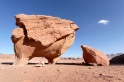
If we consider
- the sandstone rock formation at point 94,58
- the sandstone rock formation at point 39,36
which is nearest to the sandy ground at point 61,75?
the sandstone rock formation at point 94,58

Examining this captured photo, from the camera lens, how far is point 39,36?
1606 cm

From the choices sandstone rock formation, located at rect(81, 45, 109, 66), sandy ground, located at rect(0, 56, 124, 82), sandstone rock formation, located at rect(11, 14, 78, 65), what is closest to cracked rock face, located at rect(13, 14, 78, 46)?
sandstone rock formation, located at rect(11, 14, 78, 65)

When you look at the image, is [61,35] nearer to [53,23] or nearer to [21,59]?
[53,23]

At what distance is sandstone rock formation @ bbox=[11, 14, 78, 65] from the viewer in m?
15.8

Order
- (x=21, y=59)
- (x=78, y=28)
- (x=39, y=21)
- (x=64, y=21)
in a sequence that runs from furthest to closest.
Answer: (x=78, y=28)
(x=64, y=21)
(x=39, y=21)
(x=21, y=59)

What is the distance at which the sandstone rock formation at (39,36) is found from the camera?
51.7ft

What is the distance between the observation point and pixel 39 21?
55.2 feet

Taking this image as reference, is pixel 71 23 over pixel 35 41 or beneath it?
over

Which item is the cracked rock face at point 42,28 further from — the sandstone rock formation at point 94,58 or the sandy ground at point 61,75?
the sandy ground at point 61,75

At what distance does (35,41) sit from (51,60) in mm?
4398

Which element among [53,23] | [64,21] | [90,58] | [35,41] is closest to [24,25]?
[35,41]

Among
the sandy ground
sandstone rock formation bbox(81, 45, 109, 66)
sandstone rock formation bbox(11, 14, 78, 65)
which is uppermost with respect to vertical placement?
sandstone rock formation bbox(11, 14, 78, 65)

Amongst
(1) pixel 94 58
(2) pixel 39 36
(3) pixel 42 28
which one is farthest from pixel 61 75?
(3) pixel 42 28

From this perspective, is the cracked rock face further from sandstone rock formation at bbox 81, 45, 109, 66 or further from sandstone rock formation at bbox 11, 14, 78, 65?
sandstone rock formation at bbox 81, 45, 109, 66
